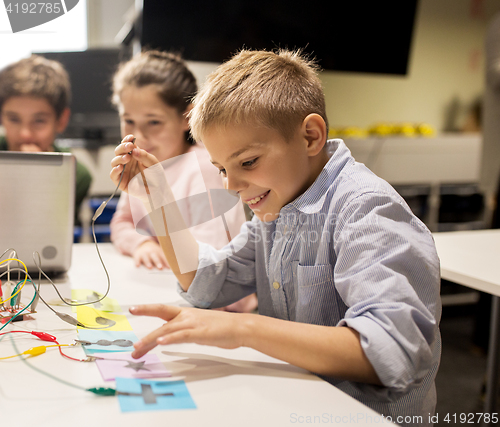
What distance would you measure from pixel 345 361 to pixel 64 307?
48cm

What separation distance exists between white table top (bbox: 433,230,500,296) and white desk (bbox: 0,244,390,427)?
1.73 ft

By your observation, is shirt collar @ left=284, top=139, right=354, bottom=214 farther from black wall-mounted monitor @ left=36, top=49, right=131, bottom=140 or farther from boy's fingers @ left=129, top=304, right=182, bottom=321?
black wall-mounted monitor @ left=36, top=49, right=131, bottom=140

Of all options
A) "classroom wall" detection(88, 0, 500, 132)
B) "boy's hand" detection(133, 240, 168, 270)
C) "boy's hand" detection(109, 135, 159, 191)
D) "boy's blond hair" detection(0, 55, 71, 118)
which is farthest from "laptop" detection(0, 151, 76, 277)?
"classroom wall" detection(88, 0, 500, 132)

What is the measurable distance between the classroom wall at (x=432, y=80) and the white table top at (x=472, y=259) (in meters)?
2.03

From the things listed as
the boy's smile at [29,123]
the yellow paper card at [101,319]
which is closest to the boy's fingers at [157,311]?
the yellow paper card at [101,319]

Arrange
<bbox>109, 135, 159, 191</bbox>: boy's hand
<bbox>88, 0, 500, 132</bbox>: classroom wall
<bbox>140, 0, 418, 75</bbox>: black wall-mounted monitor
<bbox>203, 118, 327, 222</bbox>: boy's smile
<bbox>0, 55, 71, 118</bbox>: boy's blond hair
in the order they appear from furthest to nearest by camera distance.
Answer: <bbox>88, 0, 500, 132</bbox>: classroom wall < <bbox>140, 0, 418, 75</bbox>: black wall-mounted monitor < <bbox>0, 55, 71, 118</bbox>: boy's blond hair < <bbox>109, 135, 159, 191</bbox>: boy's hand < <bbox>203, 118, 327, 222</bbox>: boy's smile

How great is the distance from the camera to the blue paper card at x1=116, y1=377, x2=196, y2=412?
46 cm

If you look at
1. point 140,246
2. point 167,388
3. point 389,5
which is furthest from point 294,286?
point 389,5

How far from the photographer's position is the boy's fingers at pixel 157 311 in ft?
1.86

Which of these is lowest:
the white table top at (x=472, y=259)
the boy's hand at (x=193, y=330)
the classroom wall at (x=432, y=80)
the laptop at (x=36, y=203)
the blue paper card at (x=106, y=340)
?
the blue paper card at (x=106, y=340)

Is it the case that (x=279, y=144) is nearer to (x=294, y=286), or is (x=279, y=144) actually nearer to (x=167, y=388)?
(x=294, y=286)

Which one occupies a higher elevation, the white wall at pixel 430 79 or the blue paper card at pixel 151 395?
the white wall at pixel 430 79

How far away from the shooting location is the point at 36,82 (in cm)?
180

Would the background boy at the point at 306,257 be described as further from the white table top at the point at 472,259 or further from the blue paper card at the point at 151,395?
the white table top at the point at 472,259
